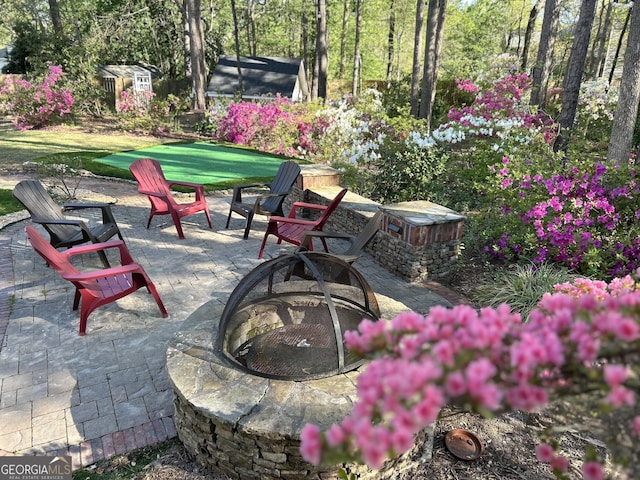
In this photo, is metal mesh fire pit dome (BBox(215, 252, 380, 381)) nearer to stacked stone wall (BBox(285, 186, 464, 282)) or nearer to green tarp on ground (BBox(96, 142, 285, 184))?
stacked stone wall (BBox(285, 186, 464, 282))

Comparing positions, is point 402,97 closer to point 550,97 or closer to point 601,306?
point 550,97

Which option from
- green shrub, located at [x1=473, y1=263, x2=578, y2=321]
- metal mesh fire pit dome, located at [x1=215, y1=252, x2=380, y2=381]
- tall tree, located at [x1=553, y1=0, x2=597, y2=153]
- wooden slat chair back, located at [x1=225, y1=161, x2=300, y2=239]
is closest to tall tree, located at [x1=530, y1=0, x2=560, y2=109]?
tall tree, located at [x1=553, y1=0, x2=597, y2=153]

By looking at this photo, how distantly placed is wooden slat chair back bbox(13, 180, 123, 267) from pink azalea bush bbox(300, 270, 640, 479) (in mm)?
4289

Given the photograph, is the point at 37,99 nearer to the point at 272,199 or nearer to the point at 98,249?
the point at 272,199

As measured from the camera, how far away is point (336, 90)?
31125mm

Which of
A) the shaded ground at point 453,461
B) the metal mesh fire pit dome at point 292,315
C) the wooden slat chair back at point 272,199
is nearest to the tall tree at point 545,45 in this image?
the wooden slat chair back at point 272,199

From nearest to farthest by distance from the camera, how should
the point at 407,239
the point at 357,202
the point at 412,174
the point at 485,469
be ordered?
the point at 485,469 → the point at 407,239 → the point at 357,202 → the point at 412,174

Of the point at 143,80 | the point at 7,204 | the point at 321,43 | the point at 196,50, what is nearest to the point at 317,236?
the point at 7,204

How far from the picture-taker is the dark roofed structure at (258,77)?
23.1m

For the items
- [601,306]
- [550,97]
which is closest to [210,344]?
[601,306]

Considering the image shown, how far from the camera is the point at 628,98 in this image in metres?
5.58

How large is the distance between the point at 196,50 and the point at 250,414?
57.7 feet

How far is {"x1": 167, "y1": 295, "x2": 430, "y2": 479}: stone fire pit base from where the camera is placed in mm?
2113

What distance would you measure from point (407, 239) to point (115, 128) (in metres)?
15.3
